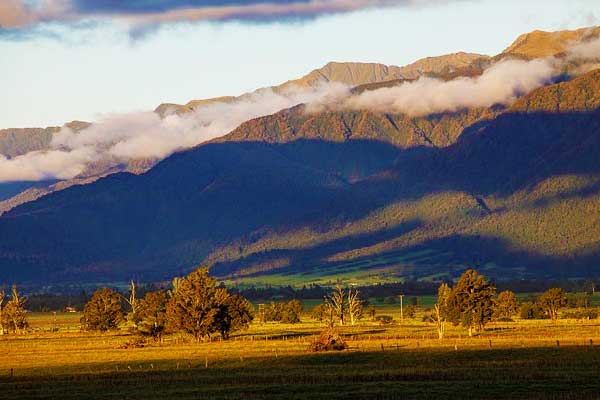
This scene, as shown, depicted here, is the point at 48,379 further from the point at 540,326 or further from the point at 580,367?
the point at 540,326

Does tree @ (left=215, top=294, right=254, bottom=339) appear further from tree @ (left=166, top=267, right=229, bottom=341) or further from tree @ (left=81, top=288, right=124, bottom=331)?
tree @ (left=81, top=288, right=124, bottom=331)

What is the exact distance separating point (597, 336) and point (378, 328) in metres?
44.5

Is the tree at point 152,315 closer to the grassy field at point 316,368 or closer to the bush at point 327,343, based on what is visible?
the grassy field at point 316,368

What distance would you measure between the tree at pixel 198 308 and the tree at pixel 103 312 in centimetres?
3250

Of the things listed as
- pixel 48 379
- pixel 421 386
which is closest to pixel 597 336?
pixel 421 386

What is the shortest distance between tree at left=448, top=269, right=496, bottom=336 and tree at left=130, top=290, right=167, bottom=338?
123 feet

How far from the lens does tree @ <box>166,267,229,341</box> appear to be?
150 meters

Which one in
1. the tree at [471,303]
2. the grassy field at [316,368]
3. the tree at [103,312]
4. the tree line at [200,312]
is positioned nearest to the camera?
the grassy field at [316,368]

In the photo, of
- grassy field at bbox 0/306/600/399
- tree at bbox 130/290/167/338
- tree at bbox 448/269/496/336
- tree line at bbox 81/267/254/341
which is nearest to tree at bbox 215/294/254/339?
tree line at bbox 81/267/254/341

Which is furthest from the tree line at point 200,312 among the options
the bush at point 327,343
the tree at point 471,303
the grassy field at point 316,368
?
the tree at point 471,303

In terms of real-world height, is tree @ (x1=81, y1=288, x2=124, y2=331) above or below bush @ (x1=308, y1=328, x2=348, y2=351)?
above

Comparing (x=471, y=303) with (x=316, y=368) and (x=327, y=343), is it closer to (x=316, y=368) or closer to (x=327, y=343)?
(x=327, y=343)

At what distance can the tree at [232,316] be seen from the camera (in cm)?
15262

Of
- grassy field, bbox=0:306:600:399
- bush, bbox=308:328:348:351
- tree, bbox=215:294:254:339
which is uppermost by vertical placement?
tree, bbox=215:294:254:339
